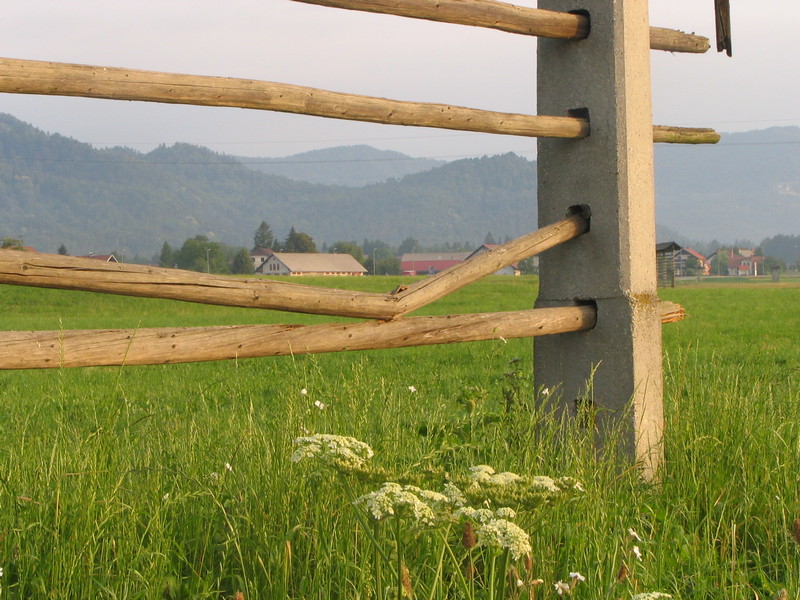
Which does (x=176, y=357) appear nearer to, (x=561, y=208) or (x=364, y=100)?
(x=364, y=100)

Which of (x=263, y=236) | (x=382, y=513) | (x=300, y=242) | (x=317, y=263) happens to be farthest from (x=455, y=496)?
(x=263, y=236)

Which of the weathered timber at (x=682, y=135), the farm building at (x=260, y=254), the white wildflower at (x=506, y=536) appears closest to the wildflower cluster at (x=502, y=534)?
the white wildflower at (x=506, y=536)

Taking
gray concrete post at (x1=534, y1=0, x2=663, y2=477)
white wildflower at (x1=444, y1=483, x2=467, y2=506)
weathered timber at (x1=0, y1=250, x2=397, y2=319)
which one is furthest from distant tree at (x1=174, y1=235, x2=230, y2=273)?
white wildflower at (x1=444, y1=483, x2=467, y2=506)

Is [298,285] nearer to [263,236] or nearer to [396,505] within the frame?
[396,505]

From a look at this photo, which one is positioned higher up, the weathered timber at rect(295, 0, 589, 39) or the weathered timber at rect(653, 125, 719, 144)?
the weathered timber at rect(295, 0, 589, 39)

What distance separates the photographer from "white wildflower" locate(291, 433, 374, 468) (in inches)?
69.0

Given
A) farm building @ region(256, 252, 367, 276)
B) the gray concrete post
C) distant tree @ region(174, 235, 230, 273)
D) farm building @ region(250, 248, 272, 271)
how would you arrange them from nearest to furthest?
1. the gray concrete post
2. distant tree @ region(174, 235, 230, 273)
3. farm building @ region(256, 252, 367, 276)
4. farm building @ region(250, 248, 272, 271)

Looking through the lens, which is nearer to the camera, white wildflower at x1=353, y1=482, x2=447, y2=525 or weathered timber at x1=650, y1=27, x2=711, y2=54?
white wildflower at x1=353, y1=482, x2=447, y2=525

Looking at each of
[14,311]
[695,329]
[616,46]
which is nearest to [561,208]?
[616,46]

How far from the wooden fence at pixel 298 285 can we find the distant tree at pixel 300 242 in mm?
155562

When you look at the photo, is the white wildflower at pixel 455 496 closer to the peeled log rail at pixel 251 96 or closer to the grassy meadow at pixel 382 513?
the grassy meadow at pixel 382 513

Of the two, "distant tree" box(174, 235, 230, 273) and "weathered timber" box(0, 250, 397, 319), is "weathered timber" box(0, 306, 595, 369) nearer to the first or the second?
"weathered timber" box(0, 250, 397, 319)

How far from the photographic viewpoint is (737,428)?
332cm

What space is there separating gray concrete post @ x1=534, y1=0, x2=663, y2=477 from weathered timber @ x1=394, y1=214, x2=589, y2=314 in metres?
0.15
